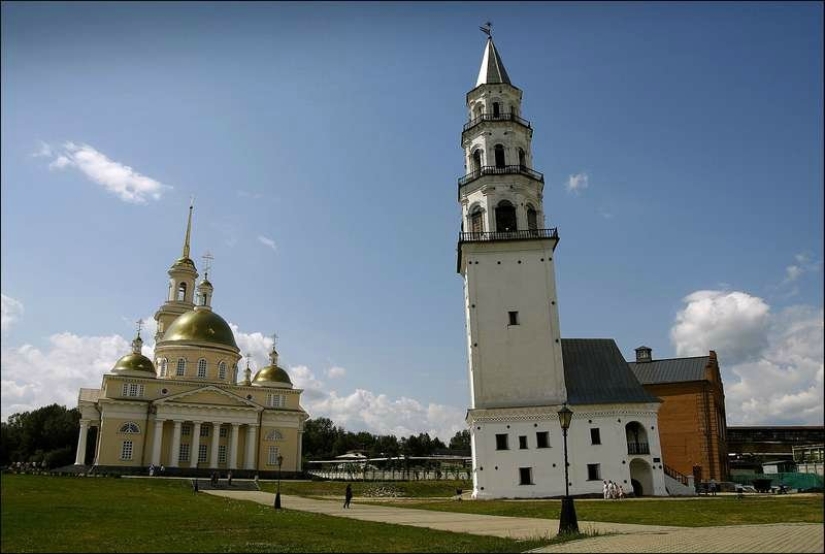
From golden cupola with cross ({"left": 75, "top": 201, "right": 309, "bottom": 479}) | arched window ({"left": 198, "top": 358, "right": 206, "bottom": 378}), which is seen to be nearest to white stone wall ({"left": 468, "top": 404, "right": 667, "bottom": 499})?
golden cupola with cross ({"left": 75, "top": 201, "right": 309, "bottom": 479})

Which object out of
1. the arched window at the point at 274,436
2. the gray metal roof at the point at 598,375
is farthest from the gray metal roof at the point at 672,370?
the arched window at the point at 274,436

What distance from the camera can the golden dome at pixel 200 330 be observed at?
75.3 metres

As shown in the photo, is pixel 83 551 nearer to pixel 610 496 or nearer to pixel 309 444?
pixel 610 496

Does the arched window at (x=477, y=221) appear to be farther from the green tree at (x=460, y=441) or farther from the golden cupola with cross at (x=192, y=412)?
the green tree at (x=460, y=441)

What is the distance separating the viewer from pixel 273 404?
76.8 meters

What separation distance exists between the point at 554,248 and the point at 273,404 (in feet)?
148

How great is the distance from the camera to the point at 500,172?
4531 centimetres

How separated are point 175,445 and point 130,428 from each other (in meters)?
4.96

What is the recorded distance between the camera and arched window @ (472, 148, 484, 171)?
47.3 metres

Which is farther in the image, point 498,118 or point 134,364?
point 134,364

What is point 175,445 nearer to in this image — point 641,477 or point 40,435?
point 641,477

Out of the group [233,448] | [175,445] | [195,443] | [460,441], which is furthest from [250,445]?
[460,441]

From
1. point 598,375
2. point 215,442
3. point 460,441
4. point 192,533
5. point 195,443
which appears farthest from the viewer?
point 460,441

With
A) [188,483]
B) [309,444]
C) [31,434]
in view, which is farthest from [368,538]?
[309,444]
